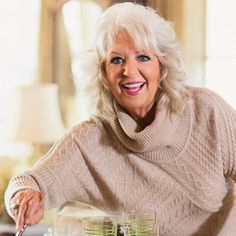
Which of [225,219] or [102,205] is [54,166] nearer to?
[102,205]

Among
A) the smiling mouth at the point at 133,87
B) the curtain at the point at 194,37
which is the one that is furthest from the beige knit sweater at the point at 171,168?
the curtain at the point at 194,37

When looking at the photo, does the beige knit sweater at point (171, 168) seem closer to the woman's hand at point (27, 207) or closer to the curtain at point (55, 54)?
the woman's hand at point (27, 207)

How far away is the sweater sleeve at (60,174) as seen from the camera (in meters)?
1.64

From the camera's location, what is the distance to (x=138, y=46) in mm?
1612

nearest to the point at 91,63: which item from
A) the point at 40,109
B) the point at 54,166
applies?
the point at 54,166

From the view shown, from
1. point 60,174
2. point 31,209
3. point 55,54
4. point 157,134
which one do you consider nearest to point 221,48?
point 55,54

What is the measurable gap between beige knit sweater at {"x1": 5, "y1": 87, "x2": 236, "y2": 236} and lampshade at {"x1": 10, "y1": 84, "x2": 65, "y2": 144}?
56.3 inches

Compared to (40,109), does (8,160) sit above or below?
below

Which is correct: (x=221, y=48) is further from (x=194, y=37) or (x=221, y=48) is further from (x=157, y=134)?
(x=157, y=134)

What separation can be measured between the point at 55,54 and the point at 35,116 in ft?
2.02

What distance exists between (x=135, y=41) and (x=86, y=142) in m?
0.37

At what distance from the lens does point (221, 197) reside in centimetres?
172

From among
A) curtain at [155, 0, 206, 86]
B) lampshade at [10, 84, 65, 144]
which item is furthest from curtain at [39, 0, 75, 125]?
curtain at [155, 0, 206, 86]

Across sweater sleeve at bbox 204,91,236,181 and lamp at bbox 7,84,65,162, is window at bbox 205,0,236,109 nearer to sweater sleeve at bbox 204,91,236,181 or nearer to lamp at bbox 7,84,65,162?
lamp at bbox 7,84,65,162
